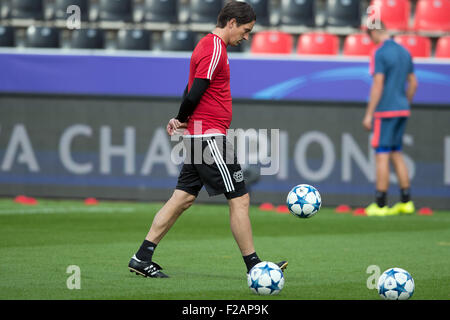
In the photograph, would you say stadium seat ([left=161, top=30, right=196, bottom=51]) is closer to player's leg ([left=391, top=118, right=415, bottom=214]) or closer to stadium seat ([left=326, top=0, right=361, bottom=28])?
stadium seat ([left=326, top=0, right=361, bottom=28])

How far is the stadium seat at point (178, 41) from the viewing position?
15727 mm

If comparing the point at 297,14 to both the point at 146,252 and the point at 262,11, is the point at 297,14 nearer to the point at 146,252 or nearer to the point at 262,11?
the point at 262,11

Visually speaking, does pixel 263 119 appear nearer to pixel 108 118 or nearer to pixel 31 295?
pixel 108 118

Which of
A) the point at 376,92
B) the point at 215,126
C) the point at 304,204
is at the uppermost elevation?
the point at 215,126

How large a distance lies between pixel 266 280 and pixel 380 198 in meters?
6.30

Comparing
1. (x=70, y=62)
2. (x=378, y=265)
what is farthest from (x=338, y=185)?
(x=378, y=265)

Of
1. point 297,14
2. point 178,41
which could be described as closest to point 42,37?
point 178,41

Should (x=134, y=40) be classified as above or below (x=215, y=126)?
above

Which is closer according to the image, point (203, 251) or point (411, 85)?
point (203, 251)

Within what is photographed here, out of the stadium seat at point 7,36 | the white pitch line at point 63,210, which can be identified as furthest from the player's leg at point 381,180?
the stadium seat at point 7,36

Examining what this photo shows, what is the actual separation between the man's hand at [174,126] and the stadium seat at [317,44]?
890 cm

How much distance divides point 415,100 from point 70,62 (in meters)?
5.02

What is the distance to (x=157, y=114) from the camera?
13.6m

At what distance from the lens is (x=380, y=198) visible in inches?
489
